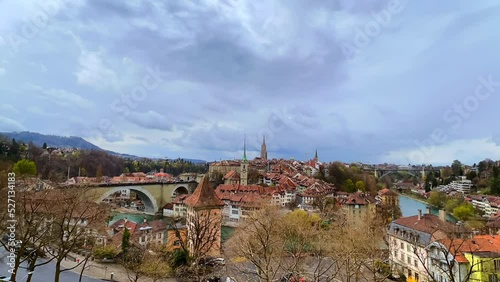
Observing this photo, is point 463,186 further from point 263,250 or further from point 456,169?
point 263,250

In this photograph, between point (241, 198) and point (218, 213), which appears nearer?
point (218, 213)

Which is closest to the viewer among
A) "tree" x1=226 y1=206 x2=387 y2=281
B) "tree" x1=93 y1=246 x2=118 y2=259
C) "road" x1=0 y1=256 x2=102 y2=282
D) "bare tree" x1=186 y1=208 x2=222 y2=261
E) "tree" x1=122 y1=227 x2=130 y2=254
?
"tree" x1=226 y1=206 x2=387 y2=281

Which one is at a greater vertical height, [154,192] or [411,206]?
[154,192]

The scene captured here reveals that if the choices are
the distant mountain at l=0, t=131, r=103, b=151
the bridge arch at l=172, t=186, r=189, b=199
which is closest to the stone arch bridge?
the bridge arch at l=172, t=186, r=189, b=199

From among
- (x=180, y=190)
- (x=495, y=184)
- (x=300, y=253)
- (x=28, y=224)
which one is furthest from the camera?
(x=180, y=190)

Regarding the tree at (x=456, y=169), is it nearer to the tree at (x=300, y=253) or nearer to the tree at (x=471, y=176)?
the tree at (x=471, y=176)

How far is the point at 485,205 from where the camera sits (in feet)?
158

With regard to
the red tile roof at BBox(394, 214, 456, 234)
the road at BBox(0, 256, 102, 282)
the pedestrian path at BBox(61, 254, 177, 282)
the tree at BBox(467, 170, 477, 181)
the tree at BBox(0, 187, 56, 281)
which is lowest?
the pedestrian path at BBox(61, 254, 177, 282)

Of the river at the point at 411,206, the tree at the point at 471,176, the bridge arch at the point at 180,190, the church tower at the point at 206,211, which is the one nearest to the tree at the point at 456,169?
the tree at the point at 471,176

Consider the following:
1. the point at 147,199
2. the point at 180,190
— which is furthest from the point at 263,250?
the point at 180,190

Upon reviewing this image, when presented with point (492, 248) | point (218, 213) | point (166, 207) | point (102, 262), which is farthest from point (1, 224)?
point (166, 207)

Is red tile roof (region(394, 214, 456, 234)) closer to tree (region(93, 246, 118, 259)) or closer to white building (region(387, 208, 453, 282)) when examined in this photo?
white building (region(387, 208, 453, 282))

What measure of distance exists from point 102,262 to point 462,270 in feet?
62.6

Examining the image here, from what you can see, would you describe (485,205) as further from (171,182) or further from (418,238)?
(171,182)
